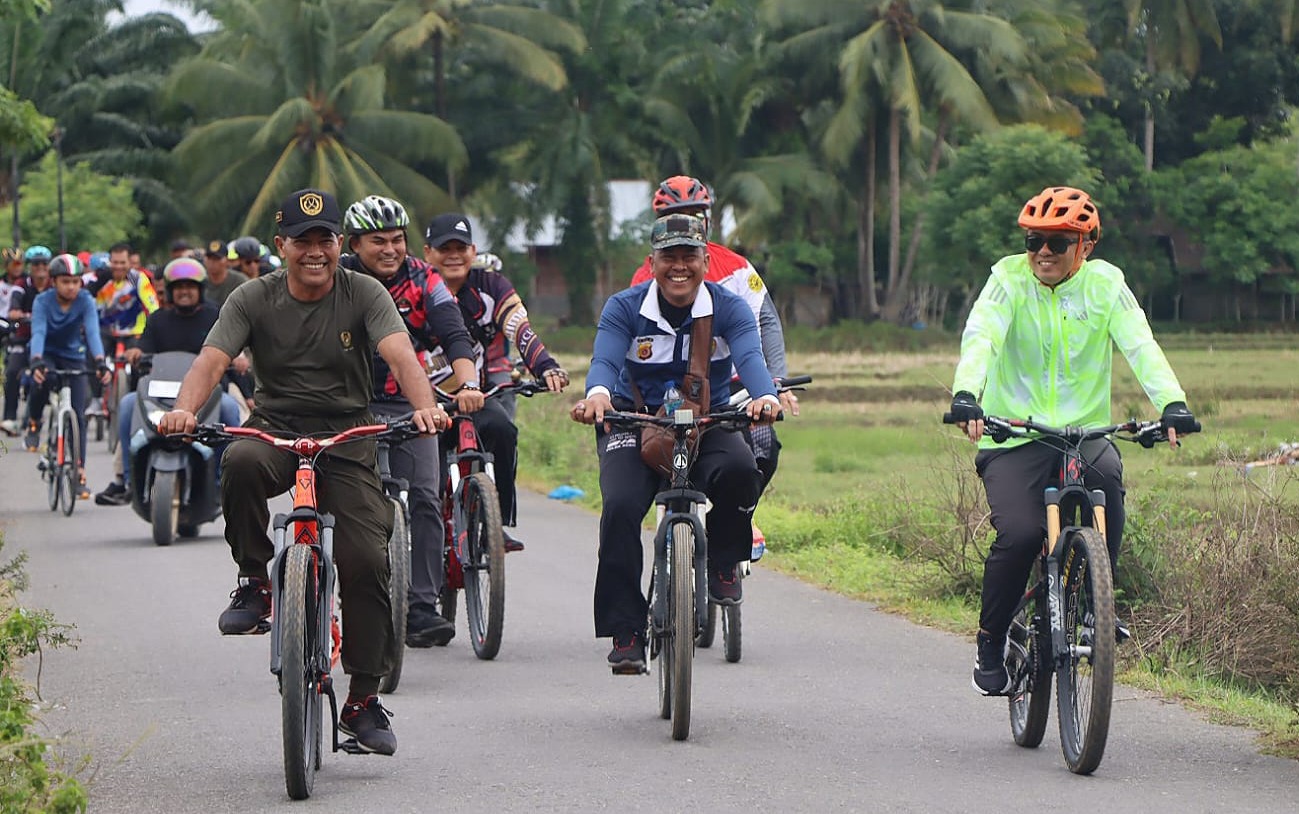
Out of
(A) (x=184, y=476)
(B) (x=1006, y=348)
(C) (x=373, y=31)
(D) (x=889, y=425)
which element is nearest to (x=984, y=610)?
(B) (x=1006, y=348)

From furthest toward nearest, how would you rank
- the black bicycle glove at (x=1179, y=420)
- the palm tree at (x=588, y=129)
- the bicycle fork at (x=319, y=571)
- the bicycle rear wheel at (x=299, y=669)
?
1. the palm tree at (x=588, y=129)
2. the black bicycle glove at (x=1179, y=420)
3. the bicycle fork at (x=319, y=571)
4. the bicycle rear wheel at (x=299, y=669)

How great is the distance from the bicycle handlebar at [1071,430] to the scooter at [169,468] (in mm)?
7648

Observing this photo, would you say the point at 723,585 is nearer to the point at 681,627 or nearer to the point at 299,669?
the point at 681,627

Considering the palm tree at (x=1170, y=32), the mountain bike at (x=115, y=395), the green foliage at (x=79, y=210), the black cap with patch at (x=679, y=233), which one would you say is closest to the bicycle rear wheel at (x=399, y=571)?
the black cap with patch at (x=679, y=233)

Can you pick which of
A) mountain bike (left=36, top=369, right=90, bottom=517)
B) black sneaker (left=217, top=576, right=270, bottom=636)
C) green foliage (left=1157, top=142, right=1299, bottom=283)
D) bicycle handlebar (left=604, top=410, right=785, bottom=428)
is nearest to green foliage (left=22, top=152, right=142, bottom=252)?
green foliage (left=1157, top=142, right=1299, bottom=283)

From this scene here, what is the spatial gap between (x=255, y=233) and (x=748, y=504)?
42.1m

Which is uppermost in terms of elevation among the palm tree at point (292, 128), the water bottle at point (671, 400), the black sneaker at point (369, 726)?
the palm tree at point (292, 128)

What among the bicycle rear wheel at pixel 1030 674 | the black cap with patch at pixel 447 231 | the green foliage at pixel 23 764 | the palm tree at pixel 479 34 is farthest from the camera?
the palm tree at pixel 479 34

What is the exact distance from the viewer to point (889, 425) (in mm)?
27156

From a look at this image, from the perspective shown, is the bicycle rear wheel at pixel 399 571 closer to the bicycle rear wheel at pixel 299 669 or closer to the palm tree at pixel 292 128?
the bicycle rear wheel at pixel 299 669

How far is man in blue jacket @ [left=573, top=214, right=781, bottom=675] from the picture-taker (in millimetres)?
7918

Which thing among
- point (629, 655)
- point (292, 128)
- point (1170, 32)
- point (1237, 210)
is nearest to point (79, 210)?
point (292, 128)

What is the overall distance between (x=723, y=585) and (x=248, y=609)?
231 cm

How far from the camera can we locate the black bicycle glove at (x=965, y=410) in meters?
6.86
